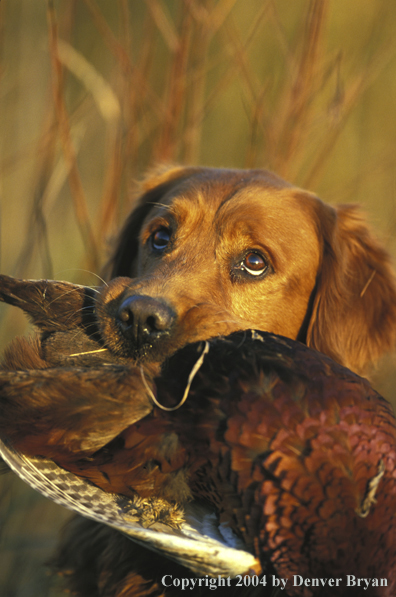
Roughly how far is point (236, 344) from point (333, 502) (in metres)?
0.40

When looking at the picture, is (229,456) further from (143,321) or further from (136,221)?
(136,221)

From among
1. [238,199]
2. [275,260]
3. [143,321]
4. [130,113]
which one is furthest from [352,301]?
[130,113]

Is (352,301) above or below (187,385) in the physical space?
below

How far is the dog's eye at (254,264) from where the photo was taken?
242 centimetres

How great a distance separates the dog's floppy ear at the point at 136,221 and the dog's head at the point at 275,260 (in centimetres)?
29

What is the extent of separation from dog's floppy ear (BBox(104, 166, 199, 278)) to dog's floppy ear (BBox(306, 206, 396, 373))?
0.83m

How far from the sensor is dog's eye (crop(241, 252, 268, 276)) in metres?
2.42

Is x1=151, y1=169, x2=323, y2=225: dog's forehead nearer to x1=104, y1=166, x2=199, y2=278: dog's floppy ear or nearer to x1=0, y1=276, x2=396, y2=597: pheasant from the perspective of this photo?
x1=104, y1=166, x2=199, y2=278: dog's floppy ear

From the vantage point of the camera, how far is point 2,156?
12.2ft

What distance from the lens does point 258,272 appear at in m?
2.43

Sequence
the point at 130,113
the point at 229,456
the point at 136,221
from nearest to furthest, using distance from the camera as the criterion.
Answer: the point at 229,456 < the point at 130,113 < the point at 136,221

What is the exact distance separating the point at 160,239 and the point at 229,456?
1.52m

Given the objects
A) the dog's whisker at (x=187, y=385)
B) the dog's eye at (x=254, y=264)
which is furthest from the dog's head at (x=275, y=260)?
the dog's whisker at (x=187, y=385)

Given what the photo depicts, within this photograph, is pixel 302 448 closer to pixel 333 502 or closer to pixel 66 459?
pixel 333 502
